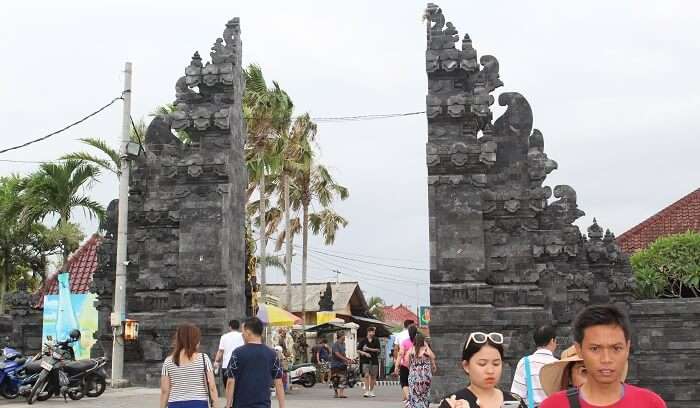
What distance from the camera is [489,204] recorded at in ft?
63.2

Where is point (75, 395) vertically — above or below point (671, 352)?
below

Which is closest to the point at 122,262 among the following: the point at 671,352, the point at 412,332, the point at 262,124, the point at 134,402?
the point at 134,402

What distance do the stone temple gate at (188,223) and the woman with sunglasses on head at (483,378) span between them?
15328 millimetres

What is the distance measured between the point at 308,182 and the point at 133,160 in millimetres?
19487

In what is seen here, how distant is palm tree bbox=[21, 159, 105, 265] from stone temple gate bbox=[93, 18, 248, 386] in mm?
7753

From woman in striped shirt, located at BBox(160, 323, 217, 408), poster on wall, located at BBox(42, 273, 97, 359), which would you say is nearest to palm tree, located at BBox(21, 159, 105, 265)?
poster on wall, located at BBox(42, 273, 97, 359)

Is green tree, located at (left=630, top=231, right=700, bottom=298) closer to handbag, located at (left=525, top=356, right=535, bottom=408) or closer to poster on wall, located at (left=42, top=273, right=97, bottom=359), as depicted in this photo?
poster on wall, located at (left=42, top=273, right=97, bottom=359)

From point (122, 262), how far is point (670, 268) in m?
13.6

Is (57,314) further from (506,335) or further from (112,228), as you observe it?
(506,335)

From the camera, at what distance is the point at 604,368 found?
347cm

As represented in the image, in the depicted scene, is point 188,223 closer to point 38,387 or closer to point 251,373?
point 38,387

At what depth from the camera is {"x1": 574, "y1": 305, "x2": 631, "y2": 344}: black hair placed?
3613 mm

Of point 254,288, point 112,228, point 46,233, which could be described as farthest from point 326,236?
point 112,228

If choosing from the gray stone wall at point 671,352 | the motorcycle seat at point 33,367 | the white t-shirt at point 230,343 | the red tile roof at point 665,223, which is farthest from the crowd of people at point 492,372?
the red tile roof at point 665,223
